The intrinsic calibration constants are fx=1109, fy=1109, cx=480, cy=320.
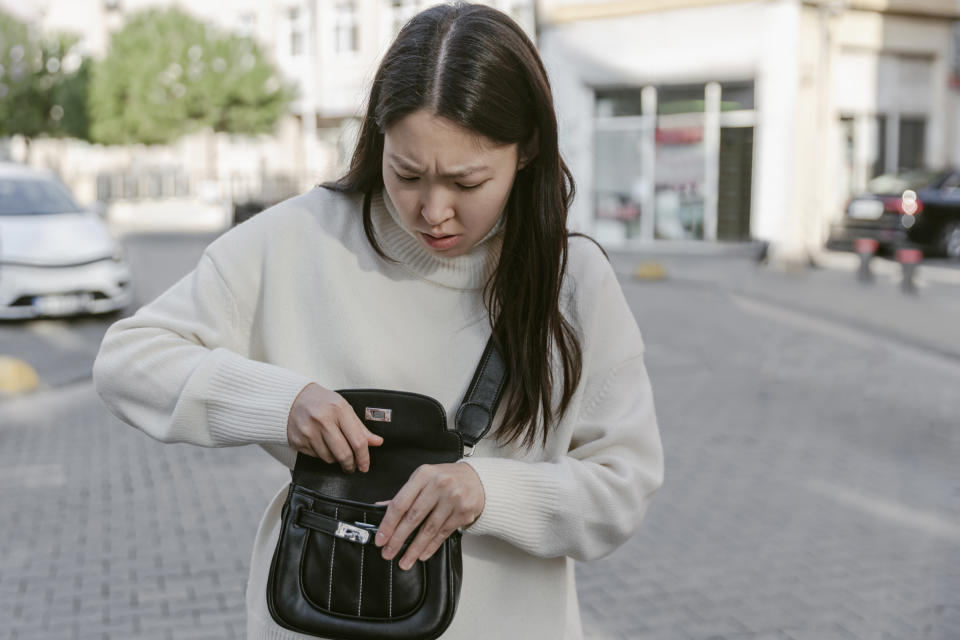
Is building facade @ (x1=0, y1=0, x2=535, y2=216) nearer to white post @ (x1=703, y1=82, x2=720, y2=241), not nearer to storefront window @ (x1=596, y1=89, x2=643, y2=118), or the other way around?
storefront window @ (x1=596, y1=89, x2=643, y2=118)

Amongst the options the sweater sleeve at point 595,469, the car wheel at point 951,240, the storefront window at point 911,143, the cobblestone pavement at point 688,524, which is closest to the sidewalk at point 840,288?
the car wheel at point 951,240

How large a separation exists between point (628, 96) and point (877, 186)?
5800 mm

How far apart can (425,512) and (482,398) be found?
24cm

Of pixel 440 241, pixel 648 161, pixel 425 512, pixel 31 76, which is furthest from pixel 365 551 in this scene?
pixel 31 76

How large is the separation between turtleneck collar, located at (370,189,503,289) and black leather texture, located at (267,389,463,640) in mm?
282

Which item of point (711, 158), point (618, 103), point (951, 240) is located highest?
point (618, 103)

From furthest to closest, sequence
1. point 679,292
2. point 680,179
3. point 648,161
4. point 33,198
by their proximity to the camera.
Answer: point 648,161 < point 680,179 < point 679,292 < point 33,198

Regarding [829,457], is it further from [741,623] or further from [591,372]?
[591,372]

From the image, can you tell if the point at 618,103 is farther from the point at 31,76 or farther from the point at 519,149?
the point at 31,76

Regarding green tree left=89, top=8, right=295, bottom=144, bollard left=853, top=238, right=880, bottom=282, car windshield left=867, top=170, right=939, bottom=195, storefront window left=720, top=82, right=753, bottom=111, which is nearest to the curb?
bollard left=853, top=238, right=880, bottom=282

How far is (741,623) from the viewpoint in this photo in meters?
4.09

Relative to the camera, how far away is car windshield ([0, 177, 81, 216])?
465 inches

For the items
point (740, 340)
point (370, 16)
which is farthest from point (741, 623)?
point (370, 16)

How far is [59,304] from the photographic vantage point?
442 inches
